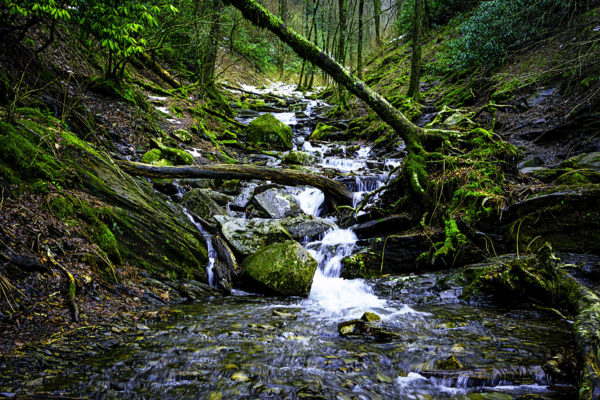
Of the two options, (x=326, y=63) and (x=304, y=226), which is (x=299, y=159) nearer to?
(x=304, y=226)

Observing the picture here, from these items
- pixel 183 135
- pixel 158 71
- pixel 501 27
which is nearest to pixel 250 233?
pixel 183 135

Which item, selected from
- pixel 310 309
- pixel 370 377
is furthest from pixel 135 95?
pixel 370 377

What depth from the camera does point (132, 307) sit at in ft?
12.2

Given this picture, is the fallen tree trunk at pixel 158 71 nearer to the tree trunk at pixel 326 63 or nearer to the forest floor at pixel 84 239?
the forest floor at pixel 84 239

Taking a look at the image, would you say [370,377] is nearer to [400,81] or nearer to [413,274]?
[413,274]

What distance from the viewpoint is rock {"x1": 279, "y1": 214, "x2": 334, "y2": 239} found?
732 centimetres

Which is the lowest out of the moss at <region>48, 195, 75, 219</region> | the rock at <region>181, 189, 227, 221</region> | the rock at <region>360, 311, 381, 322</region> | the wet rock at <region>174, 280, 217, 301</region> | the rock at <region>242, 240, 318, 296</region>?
the rock at <region>360, 311, 381, 322</region>

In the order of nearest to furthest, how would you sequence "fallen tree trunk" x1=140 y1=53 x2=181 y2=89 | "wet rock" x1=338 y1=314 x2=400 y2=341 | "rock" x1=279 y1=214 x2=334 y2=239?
"wet rock" x1=338 y1=314 x2=400 y2=341, "rock" x1=279 y1=214 x2=334 y2=239, "fallen tree trunk" x1=140 y1=53 x2=181 y2=89

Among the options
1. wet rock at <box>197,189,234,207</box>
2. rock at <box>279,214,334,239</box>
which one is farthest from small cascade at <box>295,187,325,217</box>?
wet rock at <box>197,189,234,207</box>

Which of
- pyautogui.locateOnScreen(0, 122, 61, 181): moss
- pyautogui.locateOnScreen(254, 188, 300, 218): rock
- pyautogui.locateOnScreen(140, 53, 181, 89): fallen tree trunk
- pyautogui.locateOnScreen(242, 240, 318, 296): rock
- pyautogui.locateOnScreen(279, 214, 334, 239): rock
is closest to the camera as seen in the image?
pyautogui.locateOnScreen(0, 122, 61, 181): moss

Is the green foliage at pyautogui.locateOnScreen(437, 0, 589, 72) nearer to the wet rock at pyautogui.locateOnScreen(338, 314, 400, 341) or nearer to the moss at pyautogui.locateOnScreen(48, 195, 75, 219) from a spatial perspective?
the wet rock at pyautogui.locateOnScreen(338, 314, 400, 341)

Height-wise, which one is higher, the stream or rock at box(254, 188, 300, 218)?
rock at box(254, 188, 300, 218)

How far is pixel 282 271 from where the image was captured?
534 cm

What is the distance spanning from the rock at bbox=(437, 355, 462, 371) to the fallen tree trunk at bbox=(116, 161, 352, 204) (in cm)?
543
